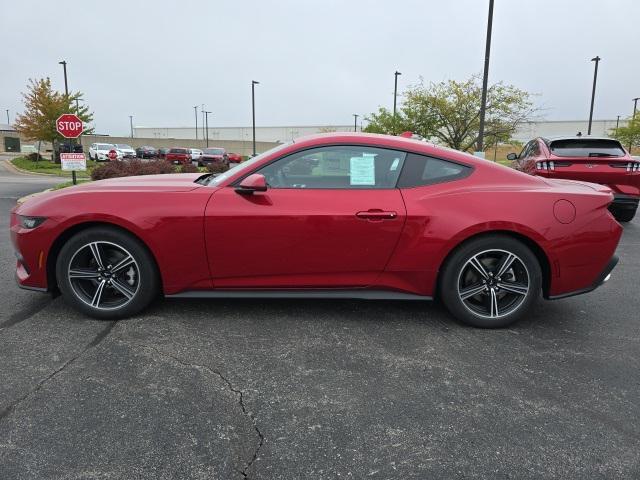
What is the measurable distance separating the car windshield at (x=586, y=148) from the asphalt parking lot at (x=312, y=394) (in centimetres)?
447

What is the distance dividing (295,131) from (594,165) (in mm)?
76720

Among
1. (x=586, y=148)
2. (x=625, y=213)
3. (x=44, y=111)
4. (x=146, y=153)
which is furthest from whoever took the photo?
(x=146, y=153)

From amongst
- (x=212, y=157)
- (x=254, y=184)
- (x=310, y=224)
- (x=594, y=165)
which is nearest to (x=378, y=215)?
(x=310, y=224)

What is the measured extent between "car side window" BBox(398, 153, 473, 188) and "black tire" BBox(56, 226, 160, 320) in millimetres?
2018

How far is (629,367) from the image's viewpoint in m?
3.14

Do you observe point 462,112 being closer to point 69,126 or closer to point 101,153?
point 69,126

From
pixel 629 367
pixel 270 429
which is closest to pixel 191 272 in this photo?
pixel 270 429

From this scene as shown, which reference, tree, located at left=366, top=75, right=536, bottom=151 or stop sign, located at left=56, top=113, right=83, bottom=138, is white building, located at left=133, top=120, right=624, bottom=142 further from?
stop sign, located at left=56, top=113, right=83, bottom=138

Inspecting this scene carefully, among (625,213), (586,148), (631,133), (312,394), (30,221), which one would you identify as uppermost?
(631,133)

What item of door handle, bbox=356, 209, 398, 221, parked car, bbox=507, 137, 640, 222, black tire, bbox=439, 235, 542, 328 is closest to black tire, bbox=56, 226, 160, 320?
door handle, bbox=356, 209, 398, 221

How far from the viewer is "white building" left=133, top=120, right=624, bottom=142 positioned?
62331 mm

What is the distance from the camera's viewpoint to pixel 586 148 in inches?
312

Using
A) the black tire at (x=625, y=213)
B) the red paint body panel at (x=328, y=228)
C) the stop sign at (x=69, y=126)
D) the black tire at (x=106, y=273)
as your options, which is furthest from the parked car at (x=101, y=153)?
the red paint body panel at (x=328, y=228)

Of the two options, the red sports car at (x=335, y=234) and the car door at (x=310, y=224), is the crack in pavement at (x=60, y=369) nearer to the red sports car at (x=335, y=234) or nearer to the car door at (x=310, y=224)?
the red sports car at (x=335, y=234)
